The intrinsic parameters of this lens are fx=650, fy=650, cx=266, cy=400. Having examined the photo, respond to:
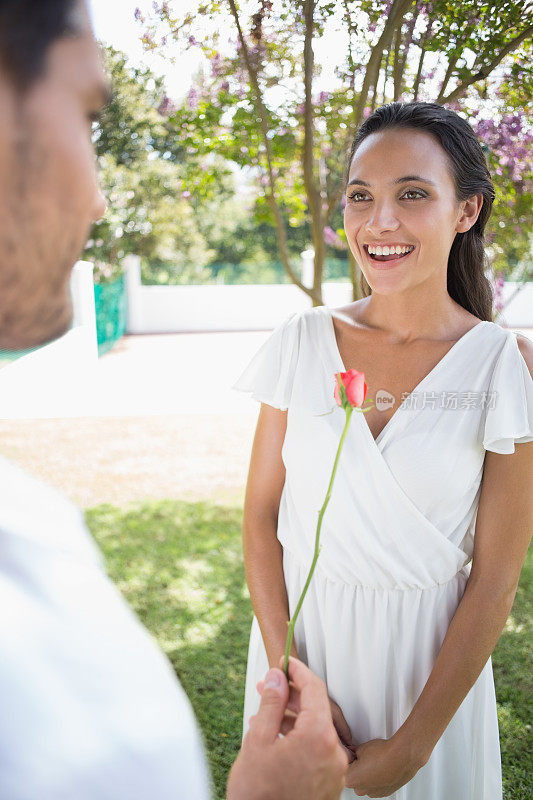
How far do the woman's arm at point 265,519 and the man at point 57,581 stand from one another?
107cm

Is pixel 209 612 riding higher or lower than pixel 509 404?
lower

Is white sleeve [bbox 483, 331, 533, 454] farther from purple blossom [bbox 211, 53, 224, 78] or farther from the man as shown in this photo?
purple blossom [bbox 211, 53, 224, 78]

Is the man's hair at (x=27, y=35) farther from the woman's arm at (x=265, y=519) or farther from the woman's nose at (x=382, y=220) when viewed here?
the woman's arm at (x=265, y=519)

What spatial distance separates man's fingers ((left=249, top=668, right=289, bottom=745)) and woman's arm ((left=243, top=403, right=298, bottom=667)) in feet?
2.34

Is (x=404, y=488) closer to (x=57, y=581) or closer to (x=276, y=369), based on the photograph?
(x=276, y=369)

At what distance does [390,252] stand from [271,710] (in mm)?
1146

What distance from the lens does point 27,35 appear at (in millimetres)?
589

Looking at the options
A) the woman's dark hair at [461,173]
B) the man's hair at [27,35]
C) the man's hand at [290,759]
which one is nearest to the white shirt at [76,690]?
the man's hand at [290,759]

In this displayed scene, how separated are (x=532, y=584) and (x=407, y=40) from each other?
3519mm

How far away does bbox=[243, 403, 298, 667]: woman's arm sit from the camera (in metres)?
1.74

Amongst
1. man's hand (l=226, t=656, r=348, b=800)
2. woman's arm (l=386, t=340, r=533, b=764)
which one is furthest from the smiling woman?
man's hand (l=226, t=656, r=348, b=800)

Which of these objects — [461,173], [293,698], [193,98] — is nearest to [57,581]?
[293,698]

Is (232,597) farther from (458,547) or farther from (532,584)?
(458,547)

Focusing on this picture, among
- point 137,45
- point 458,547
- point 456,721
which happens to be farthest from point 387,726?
point 137,45
